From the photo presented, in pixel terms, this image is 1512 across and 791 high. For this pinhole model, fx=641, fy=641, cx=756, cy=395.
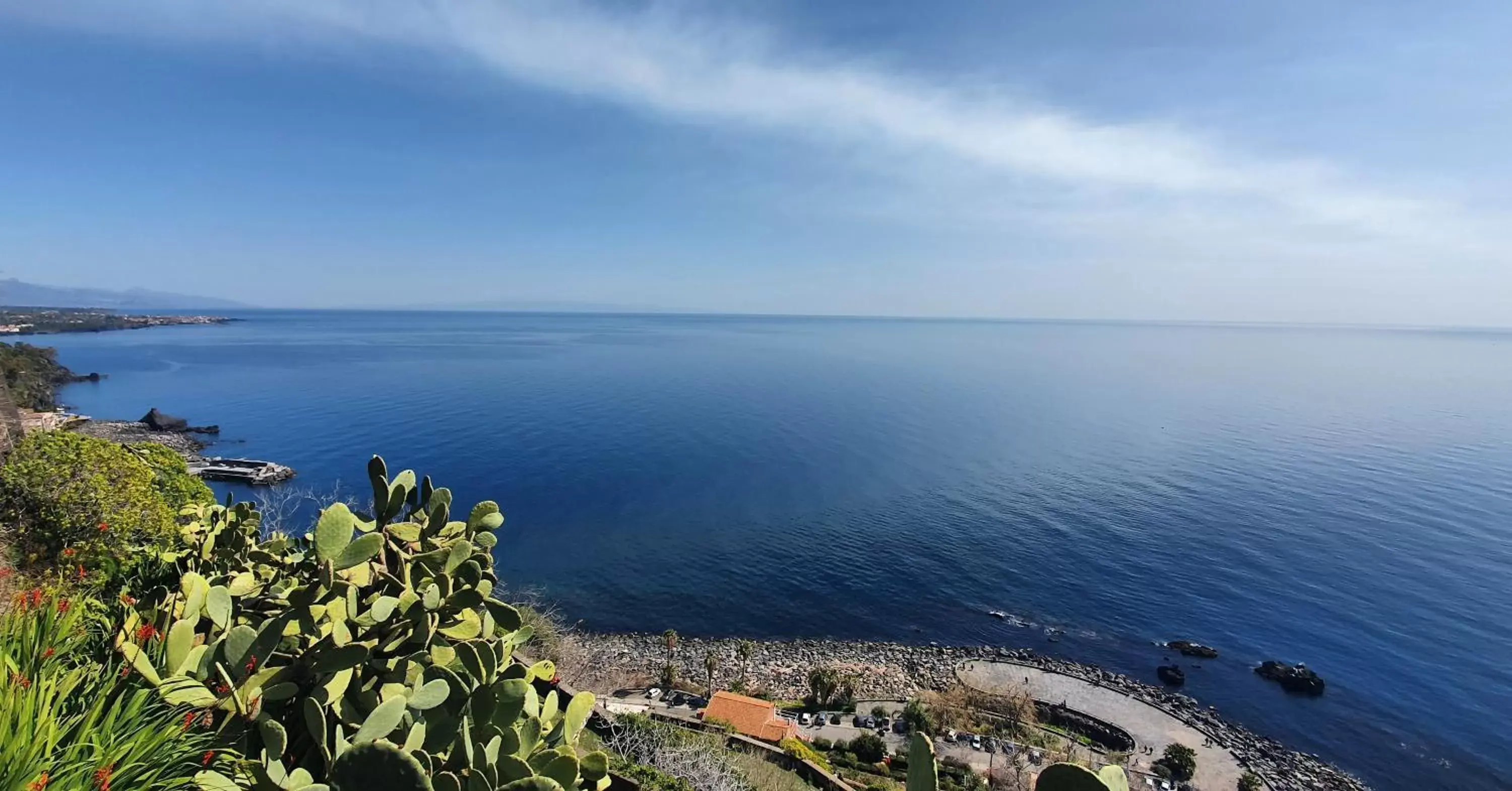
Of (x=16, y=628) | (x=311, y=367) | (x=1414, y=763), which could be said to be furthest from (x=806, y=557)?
(x=311, y=367)

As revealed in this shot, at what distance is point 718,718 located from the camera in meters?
21.3

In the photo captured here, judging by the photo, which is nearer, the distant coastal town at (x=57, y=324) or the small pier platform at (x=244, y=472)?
the small pier platform at (x=244, y=472)

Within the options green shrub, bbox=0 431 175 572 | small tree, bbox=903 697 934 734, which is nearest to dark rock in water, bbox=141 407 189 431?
green shrub, bbox=0 431 175 572

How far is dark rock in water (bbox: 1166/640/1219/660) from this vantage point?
29.9 meters

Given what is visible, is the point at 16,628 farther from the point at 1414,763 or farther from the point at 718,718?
the point at 1414,763

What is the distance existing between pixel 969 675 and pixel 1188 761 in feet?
26.1

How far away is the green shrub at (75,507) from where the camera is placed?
30.3 ft

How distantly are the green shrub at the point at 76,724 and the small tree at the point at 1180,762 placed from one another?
2799 cm

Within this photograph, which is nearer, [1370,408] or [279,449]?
[279,449]

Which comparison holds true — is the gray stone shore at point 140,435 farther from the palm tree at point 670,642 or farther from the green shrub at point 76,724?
the green shrub at point 76,724

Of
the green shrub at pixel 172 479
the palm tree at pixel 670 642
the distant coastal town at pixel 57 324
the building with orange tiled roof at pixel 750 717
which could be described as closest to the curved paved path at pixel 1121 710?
the building with orange tiled roof at pixel 750 717

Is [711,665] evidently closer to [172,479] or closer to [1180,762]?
[1180,762]

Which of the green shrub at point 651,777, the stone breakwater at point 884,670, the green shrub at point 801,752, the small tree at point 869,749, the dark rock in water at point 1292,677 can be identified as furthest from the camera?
the dark rock in water at point 1292,677

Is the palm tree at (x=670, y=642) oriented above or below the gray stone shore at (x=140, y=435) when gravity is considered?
below
